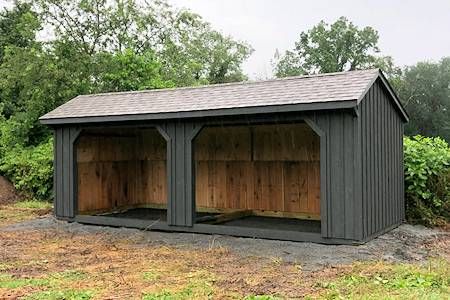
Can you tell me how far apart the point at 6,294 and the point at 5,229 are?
4.65m

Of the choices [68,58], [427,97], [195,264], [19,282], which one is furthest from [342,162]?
[427,97]

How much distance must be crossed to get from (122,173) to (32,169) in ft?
11.8

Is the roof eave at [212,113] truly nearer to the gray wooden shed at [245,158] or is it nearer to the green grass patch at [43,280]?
the gray wooden shed at [245,158]

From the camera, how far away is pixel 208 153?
10.3 meters

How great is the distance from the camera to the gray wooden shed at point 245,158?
662cm

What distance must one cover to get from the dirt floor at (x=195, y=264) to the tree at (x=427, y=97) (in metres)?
22.3

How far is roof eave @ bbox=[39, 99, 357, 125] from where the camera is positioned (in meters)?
6.43

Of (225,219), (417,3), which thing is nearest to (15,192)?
(225,219)

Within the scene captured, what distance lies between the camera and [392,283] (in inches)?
182

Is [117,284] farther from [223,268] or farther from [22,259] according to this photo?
[22,259]

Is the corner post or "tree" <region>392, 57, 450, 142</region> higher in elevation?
"tree" <region>392, 57, 450, 142</region>

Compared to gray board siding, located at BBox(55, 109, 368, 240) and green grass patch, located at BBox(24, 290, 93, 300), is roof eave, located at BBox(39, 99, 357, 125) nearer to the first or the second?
gray board siding, located at BBox(55, 109, 368, 240)

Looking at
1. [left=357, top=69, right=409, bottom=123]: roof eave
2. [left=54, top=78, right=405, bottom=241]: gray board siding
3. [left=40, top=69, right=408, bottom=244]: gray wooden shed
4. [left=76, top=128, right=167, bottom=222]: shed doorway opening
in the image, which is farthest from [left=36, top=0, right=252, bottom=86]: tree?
[left=357, top=69, right=409, bottom=123]: roof eave

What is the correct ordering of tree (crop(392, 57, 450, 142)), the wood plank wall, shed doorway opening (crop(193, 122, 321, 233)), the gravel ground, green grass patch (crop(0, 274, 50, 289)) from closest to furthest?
1. green grass patch (crop(0, 274, 50, 289))
2. the gravel ground
3. shed doorway opening (crop(193, 122, 321, 233))
4. the wood plank wall
5. tree (crop(392, 57, 450, 142))
